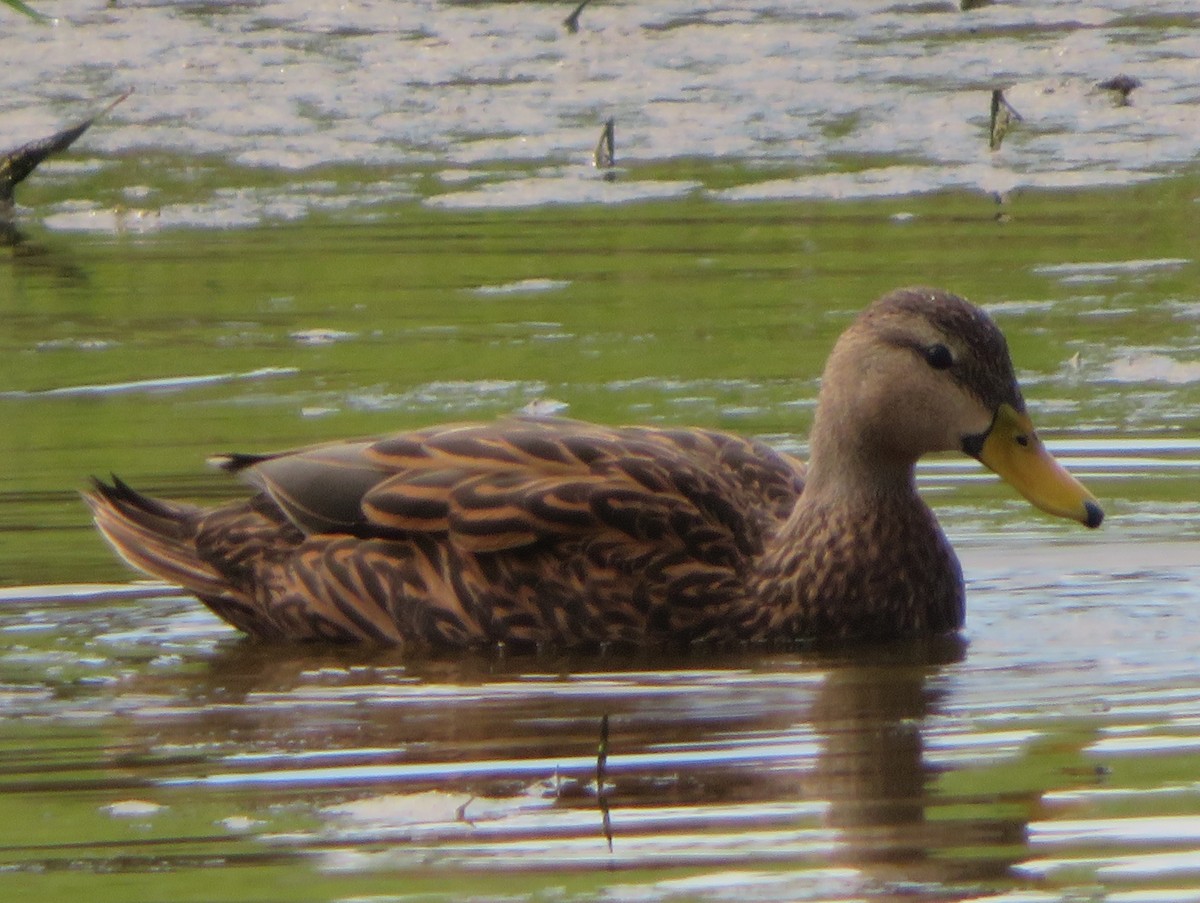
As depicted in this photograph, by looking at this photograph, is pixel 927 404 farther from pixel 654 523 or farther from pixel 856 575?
pixel 654 523

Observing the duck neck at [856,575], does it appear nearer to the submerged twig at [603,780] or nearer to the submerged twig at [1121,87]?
the submerged twig at [603,780]

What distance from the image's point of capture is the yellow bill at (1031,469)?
645cm

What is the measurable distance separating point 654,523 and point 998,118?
746 cm

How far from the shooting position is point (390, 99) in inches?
611

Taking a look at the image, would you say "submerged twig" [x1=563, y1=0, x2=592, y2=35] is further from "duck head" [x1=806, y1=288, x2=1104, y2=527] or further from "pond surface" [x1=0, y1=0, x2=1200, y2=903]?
"duck head" [x1=806, y1=288, x2=1104, y2=527]

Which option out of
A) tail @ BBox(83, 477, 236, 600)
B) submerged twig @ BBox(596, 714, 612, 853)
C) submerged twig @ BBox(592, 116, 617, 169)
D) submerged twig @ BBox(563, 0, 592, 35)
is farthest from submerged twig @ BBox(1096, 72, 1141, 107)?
submerged twig @ BBox(596, 714, 612, 853)

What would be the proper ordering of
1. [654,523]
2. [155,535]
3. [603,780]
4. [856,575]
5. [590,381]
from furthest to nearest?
[590,381] → [155,535] → [856,575] → [654,523] → [603,780]

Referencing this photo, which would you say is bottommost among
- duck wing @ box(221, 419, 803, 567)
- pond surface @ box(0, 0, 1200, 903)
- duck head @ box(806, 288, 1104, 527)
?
pond surface @ box(0, 0, 1200, 903)

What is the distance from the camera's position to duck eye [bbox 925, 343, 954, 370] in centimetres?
659

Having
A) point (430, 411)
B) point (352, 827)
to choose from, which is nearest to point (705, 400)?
point (430, 411)

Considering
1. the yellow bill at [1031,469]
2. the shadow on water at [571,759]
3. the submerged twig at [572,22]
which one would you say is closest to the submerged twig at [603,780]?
the shadow on water at [571,759]

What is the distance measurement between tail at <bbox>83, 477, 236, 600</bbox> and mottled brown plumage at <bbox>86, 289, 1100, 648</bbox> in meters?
0.07

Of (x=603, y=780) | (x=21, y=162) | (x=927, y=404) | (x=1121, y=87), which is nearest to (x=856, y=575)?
(x=927, y=404)

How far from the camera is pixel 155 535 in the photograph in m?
7.11
